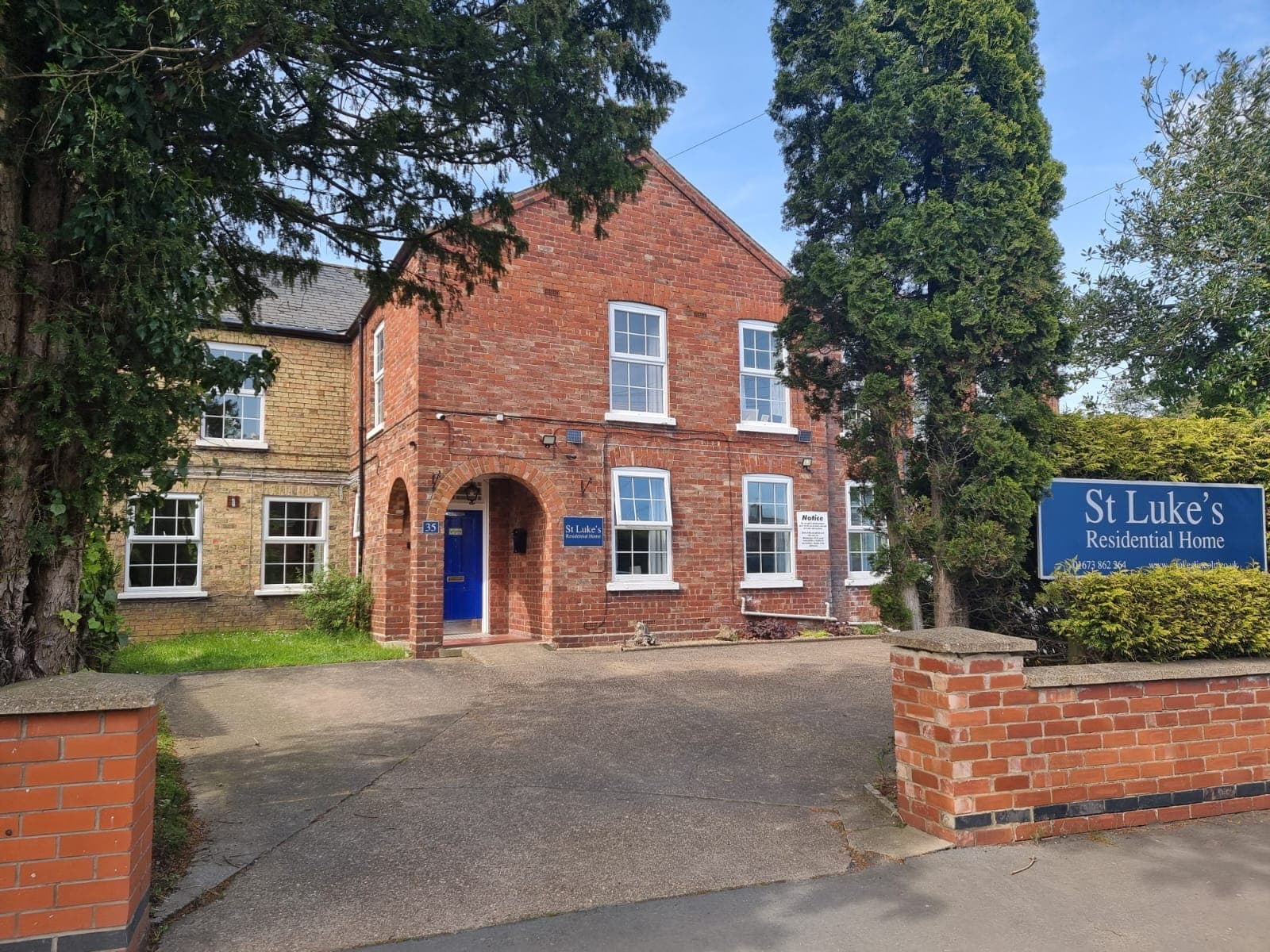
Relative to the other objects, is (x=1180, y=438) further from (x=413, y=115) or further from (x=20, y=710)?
(x=20, y=710)

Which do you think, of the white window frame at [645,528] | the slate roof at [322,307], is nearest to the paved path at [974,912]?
the white window frame at [645,528]

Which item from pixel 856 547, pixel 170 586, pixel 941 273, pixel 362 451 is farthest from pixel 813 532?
pixel 170 586

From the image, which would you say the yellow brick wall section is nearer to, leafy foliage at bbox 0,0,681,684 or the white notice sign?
the white notice sign

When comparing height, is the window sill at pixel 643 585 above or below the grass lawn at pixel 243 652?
above

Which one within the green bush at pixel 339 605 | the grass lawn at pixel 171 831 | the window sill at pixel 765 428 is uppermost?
the window sill at pixel 765 428

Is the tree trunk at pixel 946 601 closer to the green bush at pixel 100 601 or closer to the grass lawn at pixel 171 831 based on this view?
the grass lawn at pixel 171 831

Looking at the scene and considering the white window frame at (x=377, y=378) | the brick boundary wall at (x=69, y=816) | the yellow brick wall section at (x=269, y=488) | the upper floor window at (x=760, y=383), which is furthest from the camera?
the upper floor window at (x=760, y=383)

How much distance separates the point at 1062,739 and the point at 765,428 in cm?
1079

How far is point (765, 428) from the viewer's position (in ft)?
49.3

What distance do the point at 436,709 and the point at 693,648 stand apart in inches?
209

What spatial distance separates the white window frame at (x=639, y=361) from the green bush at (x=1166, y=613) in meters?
9.23

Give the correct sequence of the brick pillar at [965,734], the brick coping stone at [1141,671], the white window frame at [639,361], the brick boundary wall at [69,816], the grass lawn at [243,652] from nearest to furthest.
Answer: the brick boundary wall at [69,816] → the brick pillar at [965,734] → the brick coping stone at [1141,671] → the grass lawn at [243,652] → the white window frame at [639,361]

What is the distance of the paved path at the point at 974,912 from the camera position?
3332mm

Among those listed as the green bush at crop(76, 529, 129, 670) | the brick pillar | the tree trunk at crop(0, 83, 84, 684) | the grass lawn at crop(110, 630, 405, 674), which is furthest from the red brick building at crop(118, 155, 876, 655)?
the brick pillar
